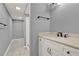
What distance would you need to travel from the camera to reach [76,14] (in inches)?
55.9

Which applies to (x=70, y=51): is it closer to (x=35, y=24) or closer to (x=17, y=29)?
(x=35, y=24)

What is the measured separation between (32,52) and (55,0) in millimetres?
1273

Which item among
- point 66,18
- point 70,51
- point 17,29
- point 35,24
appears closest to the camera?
point 70,51

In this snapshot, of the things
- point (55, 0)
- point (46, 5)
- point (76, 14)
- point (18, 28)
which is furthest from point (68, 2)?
point (18, 28)

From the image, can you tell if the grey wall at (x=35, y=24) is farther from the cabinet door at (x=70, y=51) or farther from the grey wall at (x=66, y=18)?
the cabinet door at (x=70, y=51)

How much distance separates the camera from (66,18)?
5.45 feet

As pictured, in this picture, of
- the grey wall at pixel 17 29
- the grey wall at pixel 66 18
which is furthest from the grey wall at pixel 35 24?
the grey wall at pixel 17 29

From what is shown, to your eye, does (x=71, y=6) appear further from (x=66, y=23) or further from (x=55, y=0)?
(x=55, y=0)

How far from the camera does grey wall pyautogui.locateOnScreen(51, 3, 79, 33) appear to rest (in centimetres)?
144

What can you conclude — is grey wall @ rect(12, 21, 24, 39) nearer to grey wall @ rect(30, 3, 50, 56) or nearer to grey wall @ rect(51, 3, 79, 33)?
grey wall @ rect(30, 3, 50, 56)

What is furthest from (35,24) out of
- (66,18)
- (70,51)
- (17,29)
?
(17,29)

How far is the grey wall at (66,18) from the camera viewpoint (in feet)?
4.71

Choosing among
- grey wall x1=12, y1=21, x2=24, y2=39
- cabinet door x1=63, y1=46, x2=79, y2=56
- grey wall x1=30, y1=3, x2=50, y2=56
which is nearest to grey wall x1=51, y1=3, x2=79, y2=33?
grey wall x1=30, y1=3, x2=50, y2=56

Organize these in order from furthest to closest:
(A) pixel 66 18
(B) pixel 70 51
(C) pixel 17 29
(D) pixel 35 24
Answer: (C) pixel 17 29 → (D) pixel 35 24 → (A) pixel 66 18 → (B) pixel 70 51
